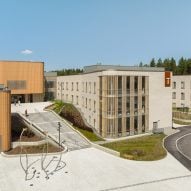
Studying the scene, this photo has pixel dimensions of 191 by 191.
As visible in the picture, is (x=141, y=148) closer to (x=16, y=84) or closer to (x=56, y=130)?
(x=56, y=130)

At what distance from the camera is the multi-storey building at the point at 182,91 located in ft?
279

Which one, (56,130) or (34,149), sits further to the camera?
(56,130)

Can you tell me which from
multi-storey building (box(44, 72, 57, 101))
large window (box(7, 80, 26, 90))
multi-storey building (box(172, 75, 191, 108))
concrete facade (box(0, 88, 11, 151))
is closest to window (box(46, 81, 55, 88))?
multi-storey building (box(44, 72, 57, 101))

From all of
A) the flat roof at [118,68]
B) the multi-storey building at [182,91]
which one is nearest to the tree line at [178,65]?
the multi-storey building at [182,91]

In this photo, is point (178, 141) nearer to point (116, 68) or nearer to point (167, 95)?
point (167, 95)

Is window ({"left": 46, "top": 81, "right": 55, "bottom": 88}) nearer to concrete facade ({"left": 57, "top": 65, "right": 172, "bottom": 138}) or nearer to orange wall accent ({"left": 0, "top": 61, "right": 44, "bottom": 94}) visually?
orange wall accent ({"left": 0, "top": 61, "right": 44, "bottom": 94})

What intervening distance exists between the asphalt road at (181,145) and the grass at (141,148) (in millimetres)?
1428

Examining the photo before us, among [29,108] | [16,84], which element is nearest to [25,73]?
[16,84]

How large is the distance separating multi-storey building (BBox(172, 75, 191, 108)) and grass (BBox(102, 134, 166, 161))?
37461mm

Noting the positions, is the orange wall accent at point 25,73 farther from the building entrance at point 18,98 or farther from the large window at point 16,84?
the building entrance at point 18,98

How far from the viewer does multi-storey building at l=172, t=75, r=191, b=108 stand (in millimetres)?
85188

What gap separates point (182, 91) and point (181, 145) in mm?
42930

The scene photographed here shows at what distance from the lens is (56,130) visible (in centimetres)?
4719

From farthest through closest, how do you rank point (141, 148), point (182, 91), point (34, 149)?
point (182, 91) < point (141, 148) < point (34, 149)
